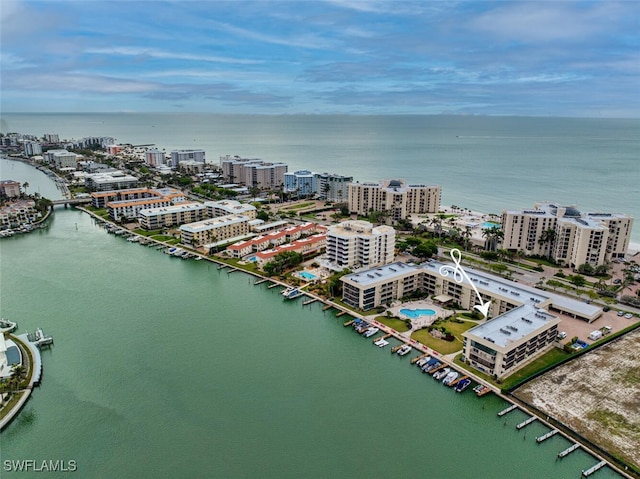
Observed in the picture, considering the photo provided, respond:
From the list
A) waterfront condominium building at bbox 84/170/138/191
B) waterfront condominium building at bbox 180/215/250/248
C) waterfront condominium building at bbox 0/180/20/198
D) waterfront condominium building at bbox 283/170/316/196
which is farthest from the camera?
waterfront condominium building at bbox 283/170/316/196

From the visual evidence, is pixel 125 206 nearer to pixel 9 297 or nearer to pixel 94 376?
pixel 9 297

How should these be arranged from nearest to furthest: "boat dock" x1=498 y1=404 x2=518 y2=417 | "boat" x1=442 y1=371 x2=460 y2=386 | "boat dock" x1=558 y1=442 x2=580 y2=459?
"boat dock" x1=558 y1=442 x2=580 y2=459 < "boat dock" x1=498 y1=404 x2=518 y2=417 < "boat" x1=442 y1=371 x2=460 y2=386

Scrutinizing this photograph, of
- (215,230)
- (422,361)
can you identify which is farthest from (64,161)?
(422,361)

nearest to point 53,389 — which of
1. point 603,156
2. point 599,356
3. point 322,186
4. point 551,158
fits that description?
point 599,356

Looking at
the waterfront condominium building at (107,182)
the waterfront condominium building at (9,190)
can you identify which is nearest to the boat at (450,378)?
the waterfront condominium building at (107,182)

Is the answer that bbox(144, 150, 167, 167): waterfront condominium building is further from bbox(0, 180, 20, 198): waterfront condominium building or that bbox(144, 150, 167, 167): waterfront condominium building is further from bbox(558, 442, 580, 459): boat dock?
bbox(558, 442, 580, 459): boat dock

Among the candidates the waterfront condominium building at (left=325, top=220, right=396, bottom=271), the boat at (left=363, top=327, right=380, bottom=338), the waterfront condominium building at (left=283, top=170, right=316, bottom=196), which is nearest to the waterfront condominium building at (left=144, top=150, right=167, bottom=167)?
the waterfront condominium building at (left=283, top=170, right=316, bottom=196)
